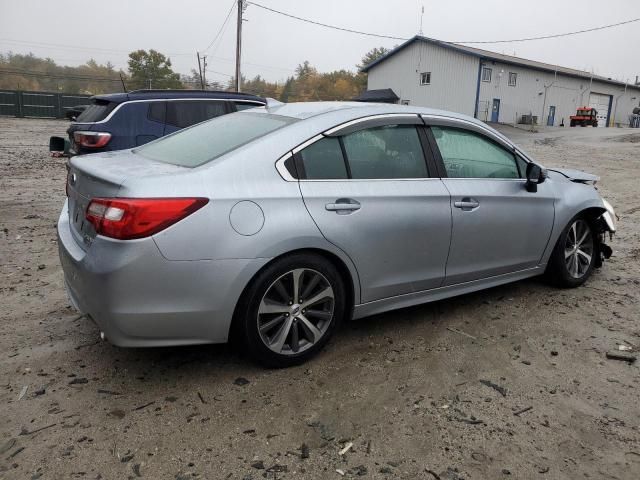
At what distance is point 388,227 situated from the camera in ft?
11.1

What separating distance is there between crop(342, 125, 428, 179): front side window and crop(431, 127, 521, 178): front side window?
240 millimetres

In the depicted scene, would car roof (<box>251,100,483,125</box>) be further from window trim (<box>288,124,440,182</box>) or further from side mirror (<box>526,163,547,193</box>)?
side mirror (<box>526,163,547,193</box>)

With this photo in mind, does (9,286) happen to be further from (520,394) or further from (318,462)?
(520,394)

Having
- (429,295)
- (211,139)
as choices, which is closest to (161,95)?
(211,139)

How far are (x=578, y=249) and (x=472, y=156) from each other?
1.57 m

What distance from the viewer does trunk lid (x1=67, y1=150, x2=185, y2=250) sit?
2863 mm

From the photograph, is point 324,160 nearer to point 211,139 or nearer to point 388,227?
point 388,227

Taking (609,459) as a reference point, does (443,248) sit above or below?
above

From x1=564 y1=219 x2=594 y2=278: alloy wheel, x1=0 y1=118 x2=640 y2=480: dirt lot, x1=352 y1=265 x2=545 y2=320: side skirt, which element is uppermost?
x1=564 y1=219 x2=594 y2=278: alloy wheel

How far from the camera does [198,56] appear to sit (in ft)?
175

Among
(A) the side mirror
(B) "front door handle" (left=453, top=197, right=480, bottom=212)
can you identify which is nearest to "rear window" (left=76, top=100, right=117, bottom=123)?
(B) "front door handle" (left=453, top=197, right=480, bottom=212)

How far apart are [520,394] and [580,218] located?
2.31 metres

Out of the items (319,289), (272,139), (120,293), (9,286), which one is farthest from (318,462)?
(9,286)

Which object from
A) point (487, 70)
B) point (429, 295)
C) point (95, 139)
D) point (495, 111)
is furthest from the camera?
point (495, 111)
